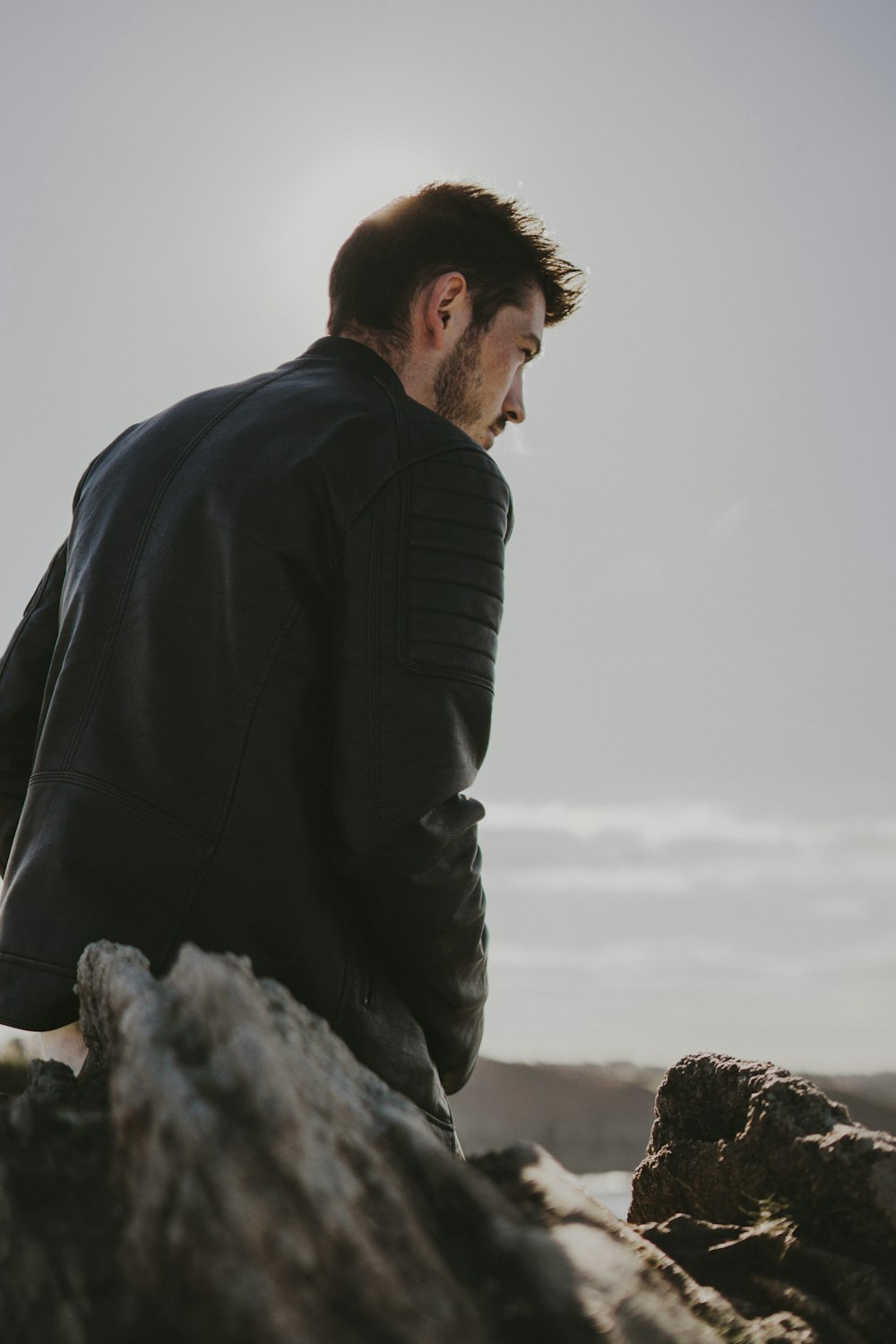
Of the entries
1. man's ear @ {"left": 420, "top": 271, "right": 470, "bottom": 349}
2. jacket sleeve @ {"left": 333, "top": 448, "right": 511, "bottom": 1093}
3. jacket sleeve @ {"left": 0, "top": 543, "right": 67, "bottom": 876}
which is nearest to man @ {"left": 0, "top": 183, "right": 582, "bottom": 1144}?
jacket sleeve @ {"left": 333, "top": 448, "right": 511, "bottom": 1093}

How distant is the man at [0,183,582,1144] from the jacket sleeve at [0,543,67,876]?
0.26 meters

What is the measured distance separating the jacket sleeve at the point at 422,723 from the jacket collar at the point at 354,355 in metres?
0.53

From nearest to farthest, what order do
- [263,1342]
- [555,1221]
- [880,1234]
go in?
[263,1342]
[555,1221]
[880,1234]

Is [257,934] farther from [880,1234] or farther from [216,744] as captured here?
[880,1234]

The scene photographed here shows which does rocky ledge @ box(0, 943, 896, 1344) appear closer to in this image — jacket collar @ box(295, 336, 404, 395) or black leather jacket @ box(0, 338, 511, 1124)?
black leather jacket @ box(0, 338, 511, 1124)

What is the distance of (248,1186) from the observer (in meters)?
1.06

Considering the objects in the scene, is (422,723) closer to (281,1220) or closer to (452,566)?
(452,566)

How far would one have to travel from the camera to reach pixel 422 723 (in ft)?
7.11

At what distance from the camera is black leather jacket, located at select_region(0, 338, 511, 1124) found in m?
2.09

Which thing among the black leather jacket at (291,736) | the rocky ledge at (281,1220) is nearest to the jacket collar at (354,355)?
the black leather jacket at (291,736)

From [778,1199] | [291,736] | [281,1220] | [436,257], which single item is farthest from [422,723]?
[436,257]

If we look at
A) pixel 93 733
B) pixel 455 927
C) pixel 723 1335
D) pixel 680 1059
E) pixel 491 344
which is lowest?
pixel 723 1335

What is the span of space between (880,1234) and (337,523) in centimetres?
160

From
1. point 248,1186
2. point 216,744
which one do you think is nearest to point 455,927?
point 216,744
